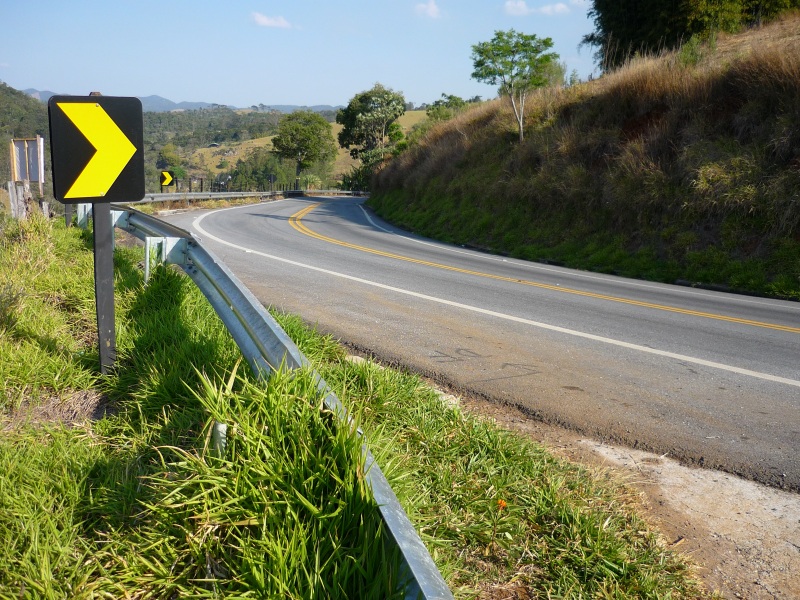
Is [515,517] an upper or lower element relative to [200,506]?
lower

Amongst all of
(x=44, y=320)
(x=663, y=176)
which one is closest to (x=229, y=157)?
(x=663, y=176)

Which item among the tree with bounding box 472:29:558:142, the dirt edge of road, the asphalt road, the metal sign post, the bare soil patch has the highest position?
the tree with bounding box 472:29:558:142

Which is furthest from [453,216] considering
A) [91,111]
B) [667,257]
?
[91,111]

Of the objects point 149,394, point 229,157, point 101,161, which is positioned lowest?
point 149,394

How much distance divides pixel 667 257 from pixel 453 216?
9.05m

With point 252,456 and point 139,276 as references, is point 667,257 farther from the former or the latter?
point 252,456

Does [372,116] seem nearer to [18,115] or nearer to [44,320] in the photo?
[18,115]

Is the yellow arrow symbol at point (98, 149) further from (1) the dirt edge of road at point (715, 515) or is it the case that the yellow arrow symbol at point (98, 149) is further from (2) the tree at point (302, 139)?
(2) the tree at point (302, 139)

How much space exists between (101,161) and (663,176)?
1407 centimetres

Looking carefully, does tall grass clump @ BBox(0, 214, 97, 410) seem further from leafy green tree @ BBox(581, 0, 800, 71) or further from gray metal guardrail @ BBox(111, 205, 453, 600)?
leafy green tree @ BBox(581, 0, 800, 71)

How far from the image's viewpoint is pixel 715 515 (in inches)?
134

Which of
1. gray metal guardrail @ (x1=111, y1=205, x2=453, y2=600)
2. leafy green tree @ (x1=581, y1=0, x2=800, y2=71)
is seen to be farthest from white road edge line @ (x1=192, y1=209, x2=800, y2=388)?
leafy green tree @ (x1=581, y1=0, x2=800, y2=71)

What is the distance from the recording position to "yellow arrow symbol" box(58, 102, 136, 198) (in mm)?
3939

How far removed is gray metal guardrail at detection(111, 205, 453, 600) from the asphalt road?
1.78m
